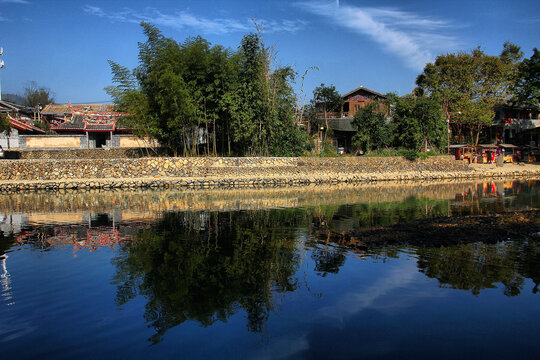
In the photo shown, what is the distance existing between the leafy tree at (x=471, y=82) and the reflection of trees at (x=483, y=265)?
1250 inches

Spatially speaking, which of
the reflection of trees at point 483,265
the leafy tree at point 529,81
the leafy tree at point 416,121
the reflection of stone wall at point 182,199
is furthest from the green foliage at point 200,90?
the leafy tree at point 529,81

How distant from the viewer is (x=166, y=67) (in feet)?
74.6

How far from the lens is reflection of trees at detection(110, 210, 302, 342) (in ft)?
17.9

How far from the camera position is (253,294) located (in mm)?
5961

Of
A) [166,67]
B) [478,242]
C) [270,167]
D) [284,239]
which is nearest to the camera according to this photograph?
[478,242]

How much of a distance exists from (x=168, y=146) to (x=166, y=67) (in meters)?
6.22

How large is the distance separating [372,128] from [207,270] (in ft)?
80.9

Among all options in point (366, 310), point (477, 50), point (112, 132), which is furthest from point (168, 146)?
point (477, 50)

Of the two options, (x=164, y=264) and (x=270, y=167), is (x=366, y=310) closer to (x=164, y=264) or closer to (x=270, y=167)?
(x=164, y=264)

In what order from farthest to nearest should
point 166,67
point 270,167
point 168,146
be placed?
1. point 168,146
2. point 270,167
3. point 166,67

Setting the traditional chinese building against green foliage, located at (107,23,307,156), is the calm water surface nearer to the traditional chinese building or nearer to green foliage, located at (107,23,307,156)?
green foliage, located at (107,23,307,156)

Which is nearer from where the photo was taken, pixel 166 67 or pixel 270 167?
pixel 166 67

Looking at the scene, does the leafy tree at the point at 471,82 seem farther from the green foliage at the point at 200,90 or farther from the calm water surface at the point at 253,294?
the calm water surface at the point at 253,294

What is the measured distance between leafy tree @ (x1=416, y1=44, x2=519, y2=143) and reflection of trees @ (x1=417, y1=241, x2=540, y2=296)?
3175cm
